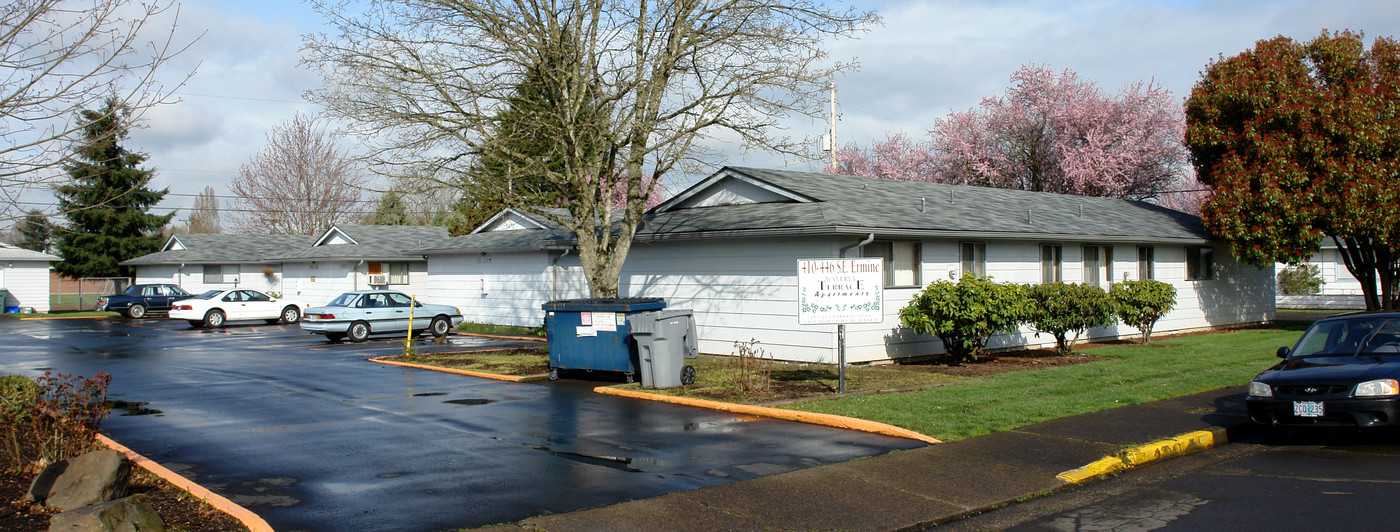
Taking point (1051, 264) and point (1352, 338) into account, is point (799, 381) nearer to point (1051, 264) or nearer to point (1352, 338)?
point (1352, 338)

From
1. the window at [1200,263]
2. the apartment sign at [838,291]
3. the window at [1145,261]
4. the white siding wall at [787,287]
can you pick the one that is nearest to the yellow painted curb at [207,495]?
the apartment sign at [838,291]

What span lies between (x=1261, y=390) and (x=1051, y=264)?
11883mm

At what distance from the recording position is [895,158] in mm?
46250

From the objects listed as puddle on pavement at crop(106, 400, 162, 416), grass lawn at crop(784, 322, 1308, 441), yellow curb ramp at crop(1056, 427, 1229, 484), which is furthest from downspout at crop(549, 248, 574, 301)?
yellow curb ramp at crop(1056, 427, 1229, 484)

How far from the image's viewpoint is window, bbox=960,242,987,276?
1941cm

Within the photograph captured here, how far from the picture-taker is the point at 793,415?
11.5 meters

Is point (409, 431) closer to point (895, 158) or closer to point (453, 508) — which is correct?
point (453, 508)

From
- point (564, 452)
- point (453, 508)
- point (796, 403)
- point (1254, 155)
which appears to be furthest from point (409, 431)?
point (1254, 155)

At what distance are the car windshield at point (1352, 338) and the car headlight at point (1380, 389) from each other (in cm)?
103

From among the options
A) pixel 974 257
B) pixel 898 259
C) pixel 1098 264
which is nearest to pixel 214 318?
pixel 898 259

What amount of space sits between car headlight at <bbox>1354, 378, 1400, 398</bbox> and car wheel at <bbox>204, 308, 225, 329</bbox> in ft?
112

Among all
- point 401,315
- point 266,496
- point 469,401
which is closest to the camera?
point 266,496

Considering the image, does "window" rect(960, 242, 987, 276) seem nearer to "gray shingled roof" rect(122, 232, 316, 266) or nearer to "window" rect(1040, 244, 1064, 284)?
"window" rect(1040, 244, 1064, 284)

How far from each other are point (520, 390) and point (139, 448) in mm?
5701
